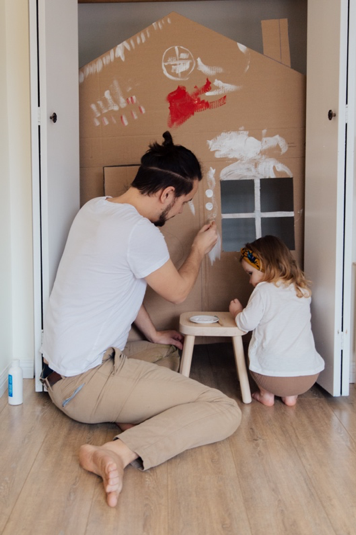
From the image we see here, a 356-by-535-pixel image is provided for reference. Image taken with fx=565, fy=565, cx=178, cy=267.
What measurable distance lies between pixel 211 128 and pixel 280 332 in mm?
972

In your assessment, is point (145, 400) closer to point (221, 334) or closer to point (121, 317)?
point (121, 317)

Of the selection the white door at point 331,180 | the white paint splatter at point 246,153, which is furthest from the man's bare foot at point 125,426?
the white paint splatter at point 246,153

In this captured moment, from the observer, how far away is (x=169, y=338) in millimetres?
2447

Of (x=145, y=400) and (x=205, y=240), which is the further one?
(x=205, y=240)

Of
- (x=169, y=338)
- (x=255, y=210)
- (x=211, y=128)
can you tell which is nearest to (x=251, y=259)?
(x=255, y=210)

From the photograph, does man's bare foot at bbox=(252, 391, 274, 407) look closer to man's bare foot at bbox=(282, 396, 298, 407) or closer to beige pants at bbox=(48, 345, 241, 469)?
man's bare foot at bbox=(282, 396, 298, 407)

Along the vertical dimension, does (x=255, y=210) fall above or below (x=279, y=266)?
above

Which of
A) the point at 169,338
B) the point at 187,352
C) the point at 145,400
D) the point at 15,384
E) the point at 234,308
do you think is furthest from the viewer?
the point at 169,338

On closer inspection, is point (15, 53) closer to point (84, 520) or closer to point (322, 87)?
point (322, 87)

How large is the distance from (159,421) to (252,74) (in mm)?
1577

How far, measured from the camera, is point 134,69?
2494 mm

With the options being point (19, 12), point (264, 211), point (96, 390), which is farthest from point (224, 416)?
point (19, 12)

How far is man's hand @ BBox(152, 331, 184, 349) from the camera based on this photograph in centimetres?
243

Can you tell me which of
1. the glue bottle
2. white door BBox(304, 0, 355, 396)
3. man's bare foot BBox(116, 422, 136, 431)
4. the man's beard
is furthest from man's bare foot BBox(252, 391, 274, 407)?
the glue bottle
